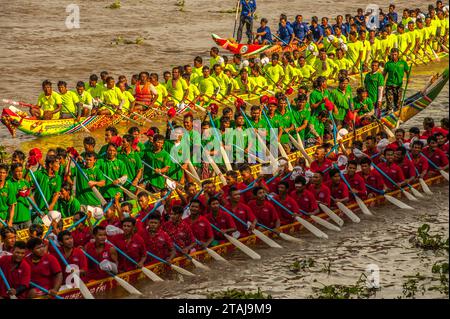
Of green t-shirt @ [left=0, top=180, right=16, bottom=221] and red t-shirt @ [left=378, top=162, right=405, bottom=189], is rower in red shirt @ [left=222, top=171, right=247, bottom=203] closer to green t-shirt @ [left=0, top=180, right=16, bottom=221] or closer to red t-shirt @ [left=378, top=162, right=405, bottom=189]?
red t-shirt @ [left=378, top=162, right=405, bottom=189]

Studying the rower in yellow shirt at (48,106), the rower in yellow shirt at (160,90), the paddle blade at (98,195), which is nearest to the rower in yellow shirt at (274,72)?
the rower in yellow shirt at (160,90)

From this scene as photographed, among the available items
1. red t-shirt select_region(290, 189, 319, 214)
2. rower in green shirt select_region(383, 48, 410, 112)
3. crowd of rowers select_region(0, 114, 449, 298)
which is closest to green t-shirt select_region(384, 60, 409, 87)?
rower in green shirt select_region(383, 48, 410, 112)

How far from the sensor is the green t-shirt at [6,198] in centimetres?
1526

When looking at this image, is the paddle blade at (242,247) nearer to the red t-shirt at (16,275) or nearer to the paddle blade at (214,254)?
the paddle blade at (214,254)

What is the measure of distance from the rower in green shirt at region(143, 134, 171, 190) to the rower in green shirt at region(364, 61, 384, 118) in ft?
21.8

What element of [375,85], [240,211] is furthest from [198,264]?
[375,85]

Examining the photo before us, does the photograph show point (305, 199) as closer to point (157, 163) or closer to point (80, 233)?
point (157, 163)

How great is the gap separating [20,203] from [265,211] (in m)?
3.62

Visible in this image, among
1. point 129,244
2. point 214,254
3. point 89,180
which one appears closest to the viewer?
point 129,244

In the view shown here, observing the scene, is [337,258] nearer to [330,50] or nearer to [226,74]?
[226,74]

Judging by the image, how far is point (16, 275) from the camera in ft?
43.9

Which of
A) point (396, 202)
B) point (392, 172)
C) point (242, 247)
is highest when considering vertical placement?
point (392, 172)

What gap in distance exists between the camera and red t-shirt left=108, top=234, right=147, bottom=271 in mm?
14500

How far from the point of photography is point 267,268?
15742 mm
